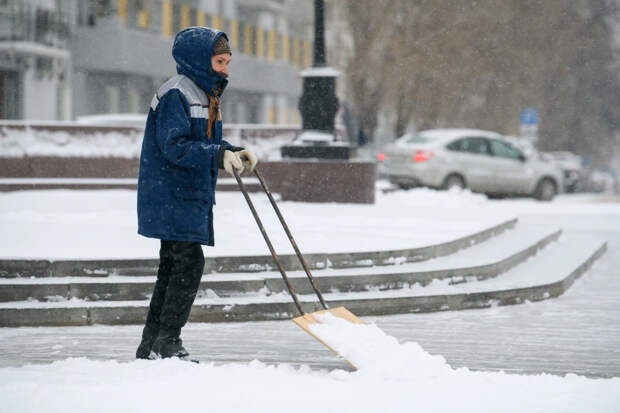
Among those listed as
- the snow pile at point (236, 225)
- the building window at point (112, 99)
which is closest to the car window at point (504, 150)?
the snow pile at point (236, 225)

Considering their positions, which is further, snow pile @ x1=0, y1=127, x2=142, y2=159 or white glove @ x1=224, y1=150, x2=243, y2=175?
snow pile @ x1=0, y1=127, x2=142, y2=159

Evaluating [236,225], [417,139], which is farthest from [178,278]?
[417,139]

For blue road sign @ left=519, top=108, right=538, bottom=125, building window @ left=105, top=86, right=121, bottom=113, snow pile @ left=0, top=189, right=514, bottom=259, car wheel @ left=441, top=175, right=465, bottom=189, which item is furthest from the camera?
building window @ left=105, top=86, right=121, bottom=113

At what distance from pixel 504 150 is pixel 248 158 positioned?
1724cm

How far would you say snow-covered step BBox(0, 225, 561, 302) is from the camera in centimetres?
735

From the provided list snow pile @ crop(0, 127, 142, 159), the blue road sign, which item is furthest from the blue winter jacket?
the blue road sign

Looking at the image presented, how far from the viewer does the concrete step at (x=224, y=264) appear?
7645 millimetres

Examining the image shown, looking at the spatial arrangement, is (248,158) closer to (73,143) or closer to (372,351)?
(372,351)

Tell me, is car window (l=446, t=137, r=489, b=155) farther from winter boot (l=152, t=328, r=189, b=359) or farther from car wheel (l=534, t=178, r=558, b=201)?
winter boot (l=152, t=328, r=189, b=359)

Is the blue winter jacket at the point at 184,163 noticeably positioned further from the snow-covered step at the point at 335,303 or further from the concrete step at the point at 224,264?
the concrete step at the point at 224,264

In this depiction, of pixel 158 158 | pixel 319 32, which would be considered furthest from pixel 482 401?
pixel 319 32

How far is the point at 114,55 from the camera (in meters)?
32.6

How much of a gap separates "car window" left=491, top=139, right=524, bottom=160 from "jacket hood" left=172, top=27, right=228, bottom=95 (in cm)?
1694

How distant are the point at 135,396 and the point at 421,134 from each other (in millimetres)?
17365
